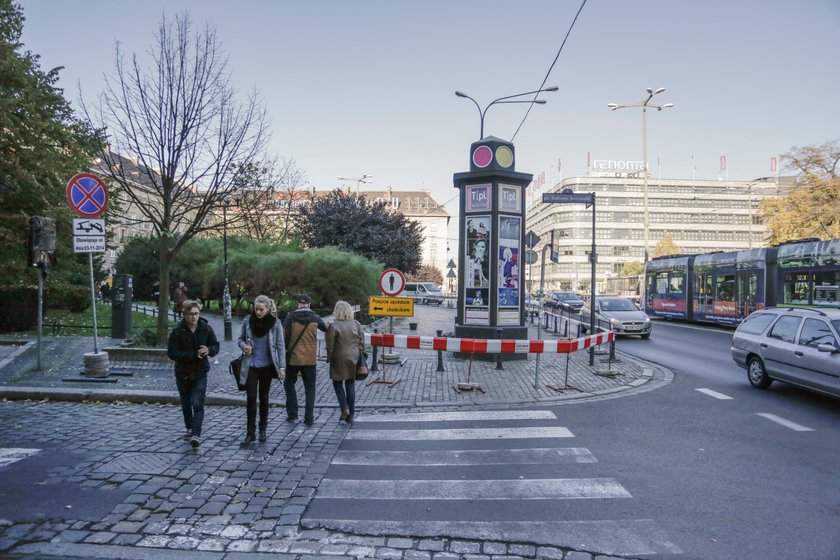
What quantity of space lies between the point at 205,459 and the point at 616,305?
19198 mm

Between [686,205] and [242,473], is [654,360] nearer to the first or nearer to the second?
[242,473]

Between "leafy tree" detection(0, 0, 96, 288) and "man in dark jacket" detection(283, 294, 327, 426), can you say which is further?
"leafy tree" detection(0, 0, 96, 288)

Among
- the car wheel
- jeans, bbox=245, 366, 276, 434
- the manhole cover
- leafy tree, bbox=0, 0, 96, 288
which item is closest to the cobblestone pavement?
the manhole cover

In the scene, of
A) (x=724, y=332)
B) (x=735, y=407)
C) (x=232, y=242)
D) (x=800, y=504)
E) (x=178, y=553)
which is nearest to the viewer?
(x=178, y=553)

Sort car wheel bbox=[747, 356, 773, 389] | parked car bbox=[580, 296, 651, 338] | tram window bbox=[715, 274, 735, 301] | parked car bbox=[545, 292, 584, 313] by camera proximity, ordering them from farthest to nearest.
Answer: parked car bbox=[545, 292, 584, 313] < tram window bbox=[715, 274, 735, 301] < parked car bbox=[580, 296, 651, 338] < car wheel bbox=[747, 356, 773, 389]

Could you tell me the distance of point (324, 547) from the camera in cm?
398

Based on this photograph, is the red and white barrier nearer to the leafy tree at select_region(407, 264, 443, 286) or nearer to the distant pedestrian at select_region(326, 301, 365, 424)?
the distant pedestrian at select_region(326, 301, 365, 424)

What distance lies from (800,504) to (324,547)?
12.8ft

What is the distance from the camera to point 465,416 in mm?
8195

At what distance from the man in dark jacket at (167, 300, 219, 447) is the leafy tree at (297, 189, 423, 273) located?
2658 centimetres

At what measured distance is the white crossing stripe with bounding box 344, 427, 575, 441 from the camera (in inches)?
277

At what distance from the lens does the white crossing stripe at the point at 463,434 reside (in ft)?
23.1

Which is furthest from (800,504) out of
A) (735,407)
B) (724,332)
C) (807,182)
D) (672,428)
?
(807,182)

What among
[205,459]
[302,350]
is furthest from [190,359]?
[302,350]
